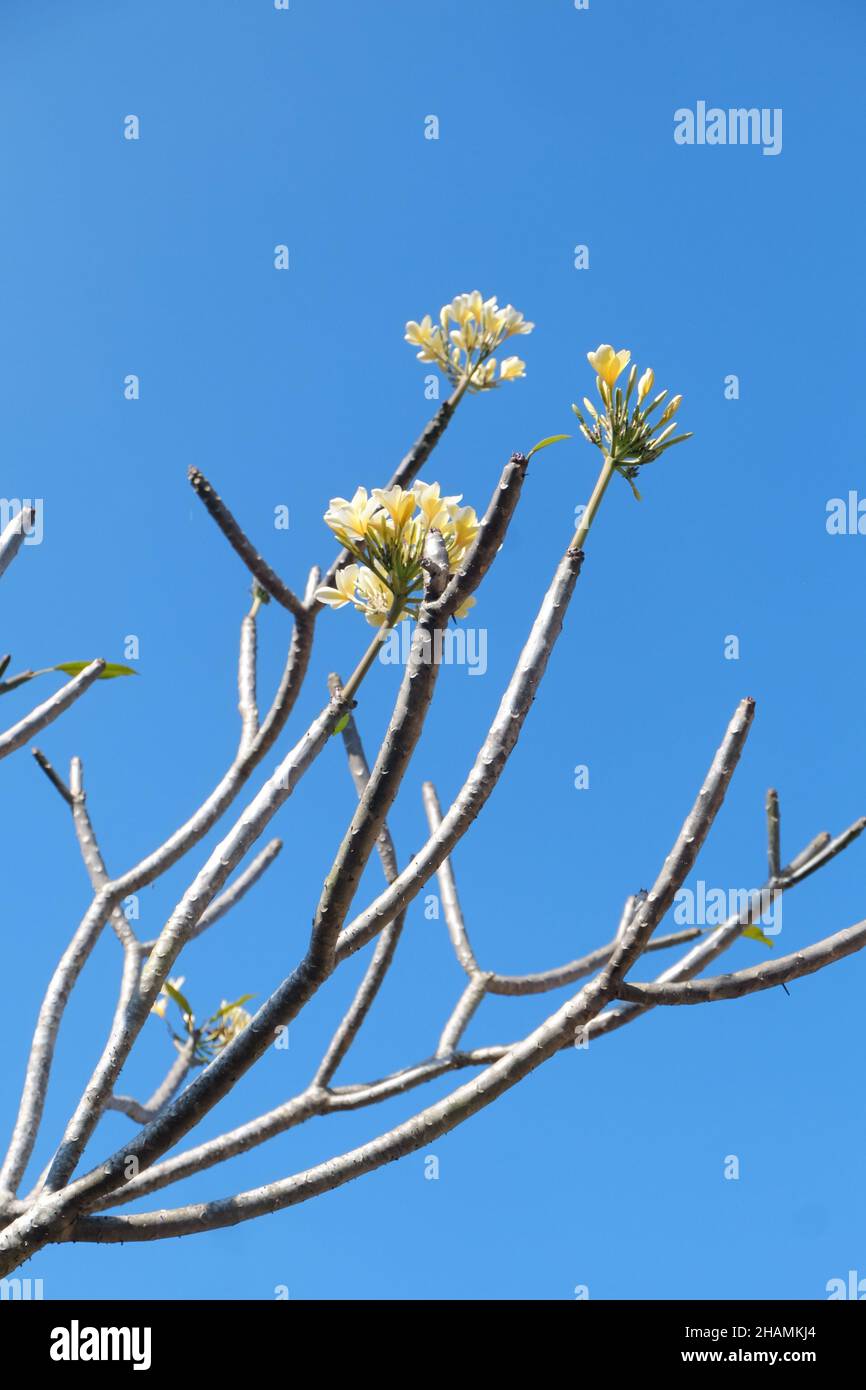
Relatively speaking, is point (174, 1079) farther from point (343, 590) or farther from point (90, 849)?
point (343, 590)

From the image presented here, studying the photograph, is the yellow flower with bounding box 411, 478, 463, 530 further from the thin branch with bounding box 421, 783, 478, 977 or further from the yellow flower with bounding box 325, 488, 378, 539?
the thin branch with bounding box 421, 783, 478, 977

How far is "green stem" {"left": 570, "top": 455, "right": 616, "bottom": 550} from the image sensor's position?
1.76 m

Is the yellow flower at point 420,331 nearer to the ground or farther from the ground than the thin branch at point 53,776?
farther from the ground

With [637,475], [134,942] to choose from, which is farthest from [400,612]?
[134,942]

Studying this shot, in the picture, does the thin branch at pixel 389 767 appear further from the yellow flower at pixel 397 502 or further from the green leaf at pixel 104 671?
the green leaf at pixel 104 671

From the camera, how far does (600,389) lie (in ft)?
6.02

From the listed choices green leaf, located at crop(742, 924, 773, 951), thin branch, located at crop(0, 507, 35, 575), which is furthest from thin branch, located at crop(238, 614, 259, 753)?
green leaf, located at crop(742, 924, 773, 951)

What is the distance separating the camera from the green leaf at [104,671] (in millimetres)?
2621

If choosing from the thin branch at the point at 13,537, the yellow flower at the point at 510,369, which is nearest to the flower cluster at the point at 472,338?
the yellow flower at the point at 510,369

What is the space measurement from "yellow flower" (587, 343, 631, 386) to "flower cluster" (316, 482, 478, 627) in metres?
0.35

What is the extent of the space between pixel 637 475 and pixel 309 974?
109 cm

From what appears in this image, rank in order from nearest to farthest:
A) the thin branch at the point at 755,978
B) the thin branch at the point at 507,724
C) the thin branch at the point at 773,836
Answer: the thin branch at the point at 507,724 → the thin branch at the point at 755,978 → the thin branch at the point at 773,836
